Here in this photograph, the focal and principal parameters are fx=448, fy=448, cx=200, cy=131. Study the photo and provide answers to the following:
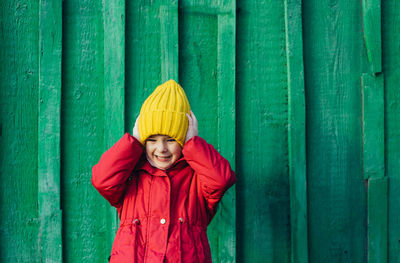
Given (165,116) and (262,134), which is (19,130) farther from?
(262,134)

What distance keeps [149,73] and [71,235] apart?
114cm

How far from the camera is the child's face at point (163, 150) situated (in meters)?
2.26

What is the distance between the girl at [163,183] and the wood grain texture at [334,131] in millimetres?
1041

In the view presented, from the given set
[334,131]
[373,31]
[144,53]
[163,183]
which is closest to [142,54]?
[144,53]

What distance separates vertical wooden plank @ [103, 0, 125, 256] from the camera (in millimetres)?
2826

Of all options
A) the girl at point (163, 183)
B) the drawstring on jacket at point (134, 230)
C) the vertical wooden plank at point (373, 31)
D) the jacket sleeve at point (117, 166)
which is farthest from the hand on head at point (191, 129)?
the vertical wooden plank at point (373, 31)

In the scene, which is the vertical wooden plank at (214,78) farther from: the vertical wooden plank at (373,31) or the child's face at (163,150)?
the vertical wooden plank at (373,31)

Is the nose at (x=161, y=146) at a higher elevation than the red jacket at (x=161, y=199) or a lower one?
higher

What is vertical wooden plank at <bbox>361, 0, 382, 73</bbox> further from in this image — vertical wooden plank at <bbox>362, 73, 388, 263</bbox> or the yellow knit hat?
the yellow knit hat

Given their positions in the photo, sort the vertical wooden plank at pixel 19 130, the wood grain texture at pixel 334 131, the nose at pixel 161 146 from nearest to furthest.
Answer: the nose at pixel 161 146 < the vertical wooden plank at pixel 19 130 < the wood grain texture at pixel 334 131

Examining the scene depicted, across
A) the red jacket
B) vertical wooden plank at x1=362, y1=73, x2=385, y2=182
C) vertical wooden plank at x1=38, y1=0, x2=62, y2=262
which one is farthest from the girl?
vertical wooden plank at x1=362, y1=73, x2=385, y2=182

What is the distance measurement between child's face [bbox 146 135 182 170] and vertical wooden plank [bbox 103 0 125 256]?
0.61m

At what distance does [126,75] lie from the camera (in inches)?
113

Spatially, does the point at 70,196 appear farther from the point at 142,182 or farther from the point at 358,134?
the point at 358,134
